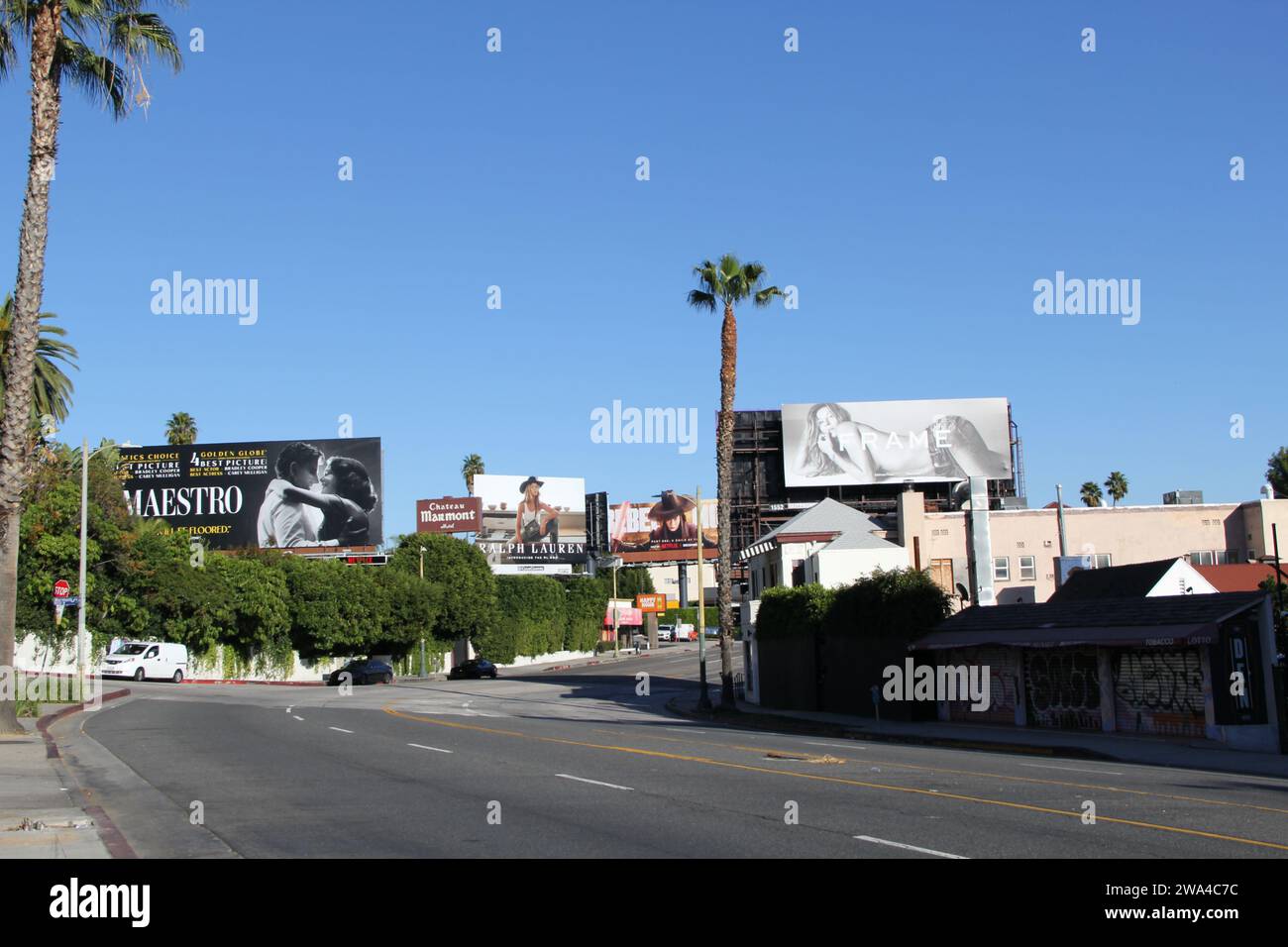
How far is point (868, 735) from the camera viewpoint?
33156mm

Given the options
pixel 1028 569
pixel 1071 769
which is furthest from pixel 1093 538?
pixel 1071 769

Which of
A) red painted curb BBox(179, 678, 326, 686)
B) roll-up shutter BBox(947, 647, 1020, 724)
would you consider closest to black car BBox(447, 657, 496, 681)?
red painted curb BBox(179, 678, 326, 686)

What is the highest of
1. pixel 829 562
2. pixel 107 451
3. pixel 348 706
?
pixel 107 451

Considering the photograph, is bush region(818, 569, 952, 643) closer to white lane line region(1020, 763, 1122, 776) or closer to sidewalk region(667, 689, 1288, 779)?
sidewalk region(667, 689, 1288, 779)

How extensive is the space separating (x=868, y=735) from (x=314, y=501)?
55631 mm

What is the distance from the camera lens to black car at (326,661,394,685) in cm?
6769

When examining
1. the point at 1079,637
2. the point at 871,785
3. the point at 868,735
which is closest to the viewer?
the point at 871,785

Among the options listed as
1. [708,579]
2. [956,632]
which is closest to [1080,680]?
[956,632]

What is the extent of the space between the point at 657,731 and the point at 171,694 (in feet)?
75.6

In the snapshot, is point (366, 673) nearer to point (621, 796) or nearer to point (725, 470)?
point (725, 470)

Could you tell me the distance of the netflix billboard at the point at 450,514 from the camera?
111438 millimetres
